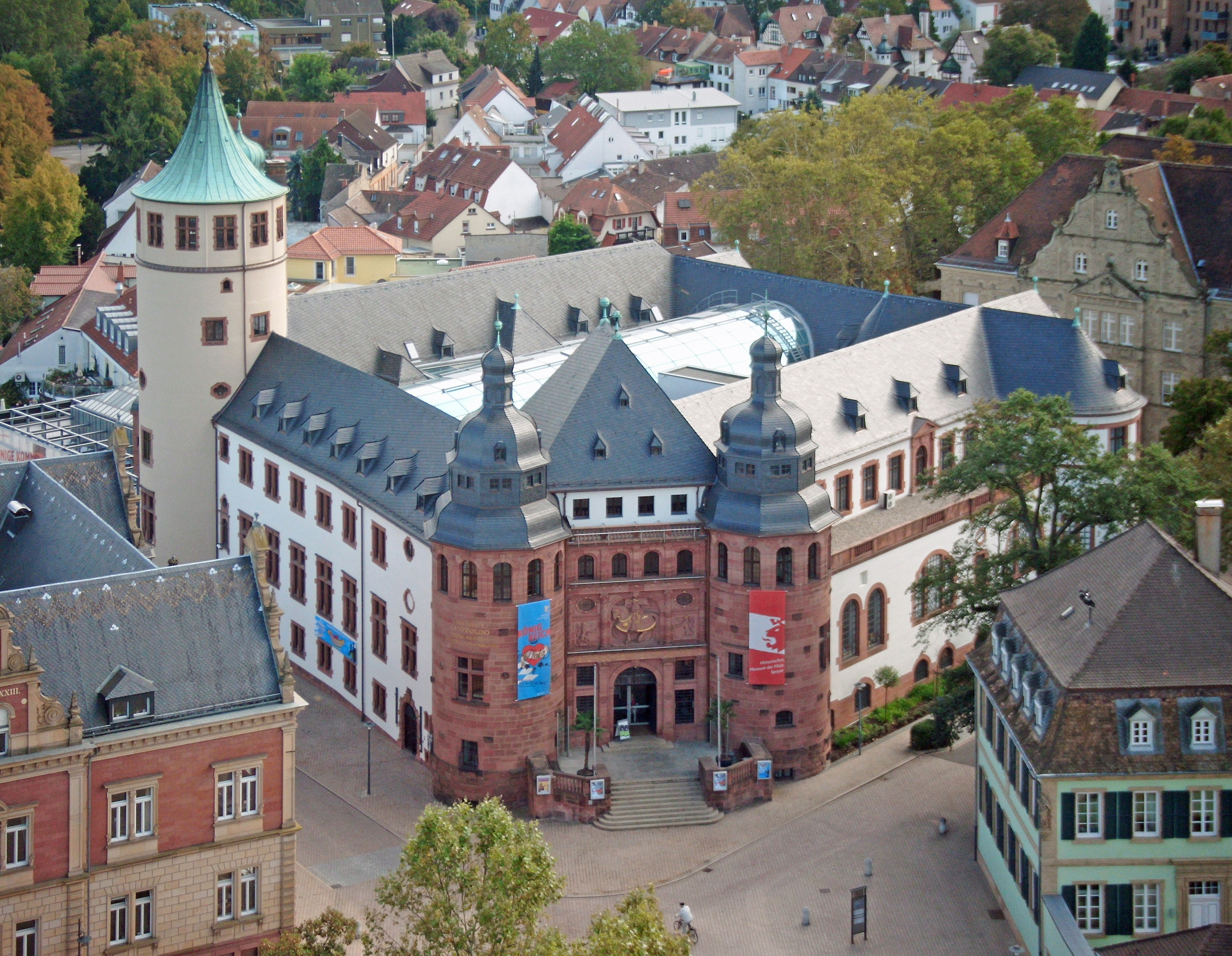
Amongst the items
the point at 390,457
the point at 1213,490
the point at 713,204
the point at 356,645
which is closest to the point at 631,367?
the point at 390,457

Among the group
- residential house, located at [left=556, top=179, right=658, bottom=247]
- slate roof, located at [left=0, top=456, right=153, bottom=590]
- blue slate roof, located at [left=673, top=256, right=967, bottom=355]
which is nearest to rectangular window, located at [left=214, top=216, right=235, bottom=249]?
slate roof, located at [left=0, top=456, right=153, bottom=590]

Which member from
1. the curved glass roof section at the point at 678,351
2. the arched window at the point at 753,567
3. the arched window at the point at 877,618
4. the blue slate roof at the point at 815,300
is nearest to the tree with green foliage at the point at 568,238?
the blue slate roof at the point at 815,300

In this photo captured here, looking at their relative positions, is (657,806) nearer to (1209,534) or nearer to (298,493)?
(298,493)

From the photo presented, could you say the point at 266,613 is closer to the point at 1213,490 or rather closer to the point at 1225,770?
the point at 1225,770

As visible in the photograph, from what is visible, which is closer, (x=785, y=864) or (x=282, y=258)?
(x=785, y=864)

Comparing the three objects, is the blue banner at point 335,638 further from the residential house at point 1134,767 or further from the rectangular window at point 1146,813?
the rectangular window at point 1146,813

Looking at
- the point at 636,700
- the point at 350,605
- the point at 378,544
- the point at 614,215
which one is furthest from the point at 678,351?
the point at 614,215
